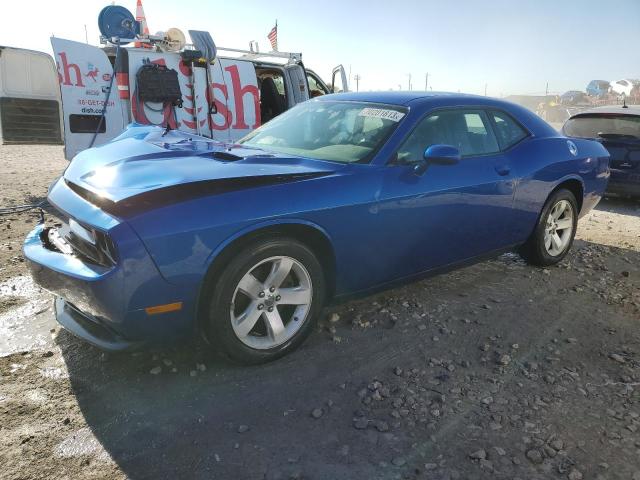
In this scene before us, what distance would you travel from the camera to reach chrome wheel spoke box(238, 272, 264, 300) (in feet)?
8.71

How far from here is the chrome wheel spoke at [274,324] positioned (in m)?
2.80

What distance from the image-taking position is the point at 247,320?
8.93 feet

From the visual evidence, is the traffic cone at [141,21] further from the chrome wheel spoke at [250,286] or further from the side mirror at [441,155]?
the chrome wheel spoke at [250,286]

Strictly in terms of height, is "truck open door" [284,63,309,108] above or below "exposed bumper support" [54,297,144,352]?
above

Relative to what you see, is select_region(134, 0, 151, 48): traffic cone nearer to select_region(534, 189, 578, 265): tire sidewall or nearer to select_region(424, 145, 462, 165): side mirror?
select_region(424, 145, 462, 165): side mirror

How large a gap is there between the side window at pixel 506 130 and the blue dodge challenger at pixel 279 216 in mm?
14

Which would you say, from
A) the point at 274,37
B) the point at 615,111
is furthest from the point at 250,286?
the point at 274,37

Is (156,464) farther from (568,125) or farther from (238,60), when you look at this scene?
(568,125)

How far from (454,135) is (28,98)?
20.4 ft

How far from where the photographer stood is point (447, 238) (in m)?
3.49

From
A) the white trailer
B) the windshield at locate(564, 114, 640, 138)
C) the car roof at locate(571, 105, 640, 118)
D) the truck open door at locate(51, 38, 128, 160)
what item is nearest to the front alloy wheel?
the white trailer

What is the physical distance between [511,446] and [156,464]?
153 cm

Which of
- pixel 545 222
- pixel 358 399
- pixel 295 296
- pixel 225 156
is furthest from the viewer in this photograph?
pixel 545 222

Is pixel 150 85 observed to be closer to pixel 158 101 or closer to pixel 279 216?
pixel 158 101
